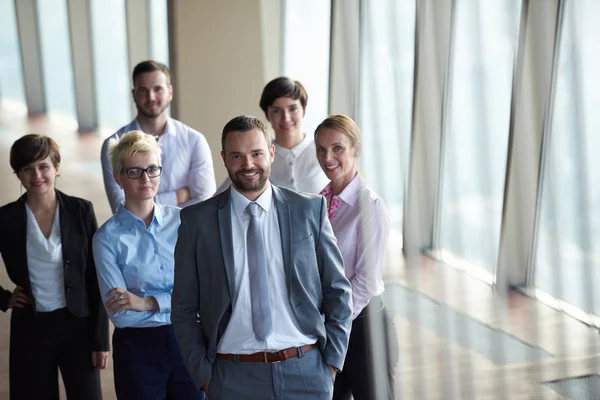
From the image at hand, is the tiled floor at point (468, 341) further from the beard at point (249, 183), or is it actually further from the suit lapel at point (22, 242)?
the suit lapel at point (22, 242)

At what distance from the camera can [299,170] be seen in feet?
12.8

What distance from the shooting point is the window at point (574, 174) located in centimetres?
270

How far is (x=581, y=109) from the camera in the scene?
2729 millimetres

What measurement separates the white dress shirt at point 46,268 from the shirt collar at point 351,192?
3.92 feet

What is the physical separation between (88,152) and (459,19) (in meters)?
9.07

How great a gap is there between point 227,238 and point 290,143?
50.9 inches

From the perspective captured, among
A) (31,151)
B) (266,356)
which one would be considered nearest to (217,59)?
(31,151)

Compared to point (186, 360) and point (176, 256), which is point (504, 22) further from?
point (186, 360)

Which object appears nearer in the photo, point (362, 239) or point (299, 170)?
point (362, 239)

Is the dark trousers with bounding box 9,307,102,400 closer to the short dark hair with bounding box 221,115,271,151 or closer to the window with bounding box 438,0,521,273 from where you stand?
the short dark hair with bounding box 221,115,271,151

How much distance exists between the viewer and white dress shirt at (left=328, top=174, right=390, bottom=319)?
123 inches

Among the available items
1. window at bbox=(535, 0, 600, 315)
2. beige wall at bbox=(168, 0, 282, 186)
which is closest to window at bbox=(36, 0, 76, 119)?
beige wall at bbox=(168, 0, 282, 186)

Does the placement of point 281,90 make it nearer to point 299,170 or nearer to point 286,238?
point 299,170

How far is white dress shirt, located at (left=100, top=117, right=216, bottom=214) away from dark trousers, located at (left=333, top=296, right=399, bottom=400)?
4.40 feet
